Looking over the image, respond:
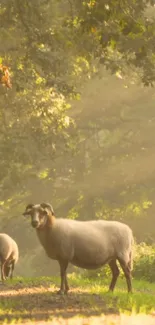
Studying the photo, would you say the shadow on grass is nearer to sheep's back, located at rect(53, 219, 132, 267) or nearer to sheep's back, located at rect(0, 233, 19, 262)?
sheep's back, located at rect(53, 219, 132, 267)

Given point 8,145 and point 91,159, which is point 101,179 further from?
point 8,145

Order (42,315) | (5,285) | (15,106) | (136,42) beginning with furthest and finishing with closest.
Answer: (15,106) < (136,42) < (5,285) < (42,315)

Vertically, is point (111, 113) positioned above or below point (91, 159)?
above

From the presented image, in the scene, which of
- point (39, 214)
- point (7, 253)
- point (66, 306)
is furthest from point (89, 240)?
point (7, 253)

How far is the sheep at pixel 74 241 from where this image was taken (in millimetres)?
10422

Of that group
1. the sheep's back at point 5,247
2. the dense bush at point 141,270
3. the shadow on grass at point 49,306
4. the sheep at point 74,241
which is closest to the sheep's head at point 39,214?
the sheep at point 74,241

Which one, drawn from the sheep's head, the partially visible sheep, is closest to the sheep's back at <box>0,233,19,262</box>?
the partially visible sheep

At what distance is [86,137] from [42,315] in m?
32.7

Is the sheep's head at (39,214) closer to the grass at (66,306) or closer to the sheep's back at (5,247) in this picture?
the grass at (66,306)

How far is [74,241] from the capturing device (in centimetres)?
1052

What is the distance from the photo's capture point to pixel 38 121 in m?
25.5

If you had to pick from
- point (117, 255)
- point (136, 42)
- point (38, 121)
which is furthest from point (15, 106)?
point (117, 255)

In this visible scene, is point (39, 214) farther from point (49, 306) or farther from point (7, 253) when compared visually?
point (7, 253)

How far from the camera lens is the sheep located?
10422 mm
